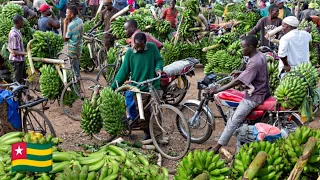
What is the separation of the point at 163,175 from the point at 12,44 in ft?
17.8

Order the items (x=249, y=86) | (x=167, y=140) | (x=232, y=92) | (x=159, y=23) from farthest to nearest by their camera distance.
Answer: (x=159, y=23), (x=167, y=140), (x=232, y=92), (x=249, y=86)

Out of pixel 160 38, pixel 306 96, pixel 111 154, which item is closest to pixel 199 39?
pixel 160 38

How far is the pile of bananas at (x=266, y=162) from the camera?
380cm

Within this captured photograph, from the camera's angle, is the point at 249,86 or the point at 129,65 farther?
the point at 129,65

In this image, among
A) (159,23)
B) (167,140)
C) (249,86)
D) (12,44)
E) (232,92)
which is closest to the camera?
(249,86)

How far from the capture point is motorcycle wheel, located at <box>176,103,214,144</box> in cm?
664

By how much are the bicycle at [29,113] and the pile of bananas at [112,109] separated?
767 millimetres

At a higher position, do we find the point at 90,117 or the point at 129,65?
the point at 129,65

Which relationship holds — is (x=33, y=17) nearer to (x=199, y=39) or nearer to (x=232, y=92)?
(x=199, y=39)

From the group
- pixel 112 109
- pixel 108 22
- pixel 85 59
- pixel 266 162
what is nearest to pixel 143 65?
pixel 112 109

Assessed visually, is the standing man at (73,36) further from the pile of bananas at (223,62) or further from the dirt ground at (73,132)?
the pile of bananas at (223,62)

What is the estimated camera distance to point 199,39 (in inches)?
440

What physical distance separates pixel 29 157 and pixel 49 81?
4.99 meters

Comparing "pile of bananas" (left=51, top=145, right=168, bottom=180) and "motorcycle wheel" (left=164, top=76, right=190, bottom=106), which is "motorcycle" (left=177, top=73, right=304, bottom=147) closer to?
"motorcycle wheel" (left=164, top=76, right=190, bottom=106)
